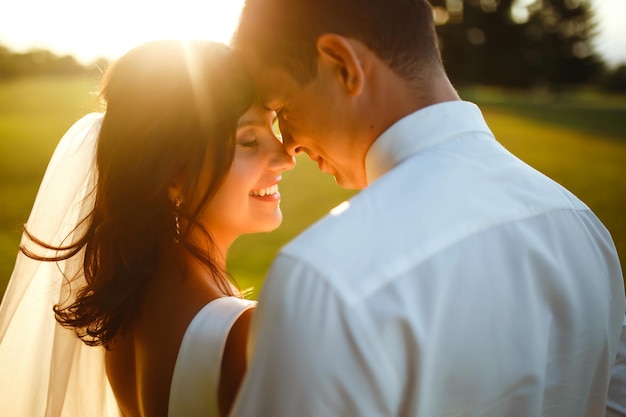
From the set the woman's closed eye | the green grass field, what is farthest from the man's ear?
the green grass field

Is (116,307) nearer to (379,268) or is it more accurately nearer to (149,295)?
(149,295)

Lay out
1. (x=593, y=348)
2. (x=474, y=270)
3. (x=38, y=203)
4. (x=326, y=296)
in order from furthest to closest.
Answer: (x=38, y=203) < (x=593, y=348) < (x=474, y=270) < (x=326, y=296)

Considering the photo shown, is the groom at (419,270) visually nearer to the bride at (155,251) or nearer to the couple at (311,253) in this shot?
the couple at (311,253)

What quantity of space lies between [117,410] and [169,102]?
4.21ft

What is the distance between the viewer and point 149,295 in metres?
2.28

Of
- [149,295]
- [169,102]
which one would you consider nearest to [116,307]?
[149,295]

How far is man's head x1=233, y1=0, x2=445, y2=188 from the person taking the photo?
204cm

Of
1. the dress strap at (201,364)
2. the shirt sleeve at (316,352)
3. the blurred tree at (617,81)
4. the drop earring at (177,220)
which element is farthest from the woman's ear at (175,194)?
the blurred tree at (617,81)

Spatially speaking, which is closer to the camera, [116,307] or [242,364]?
[242,364]

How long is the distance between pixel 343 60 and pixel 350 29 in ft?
0.33

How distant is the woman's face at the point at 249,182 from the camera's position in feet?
8.18

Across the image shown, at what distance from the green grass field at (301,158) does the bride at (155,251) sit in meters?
Result: 0.59

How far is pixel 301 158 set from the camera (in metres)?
20.7

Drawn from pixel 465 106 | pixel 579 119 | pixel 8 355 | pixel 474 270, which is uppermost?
pixel 465 106
